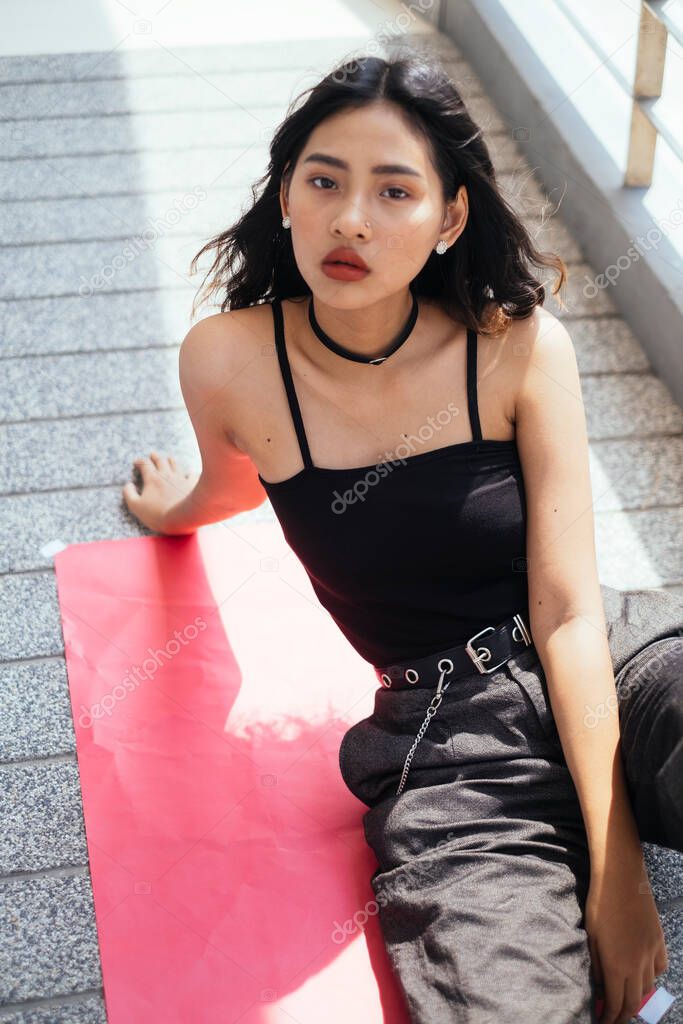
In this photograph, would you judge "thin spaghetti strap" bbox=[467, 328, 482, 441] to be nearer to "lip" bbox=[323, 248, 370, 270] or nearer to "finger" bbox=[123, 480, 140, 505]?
"lip" bbox=[323, 248, 370, 270]

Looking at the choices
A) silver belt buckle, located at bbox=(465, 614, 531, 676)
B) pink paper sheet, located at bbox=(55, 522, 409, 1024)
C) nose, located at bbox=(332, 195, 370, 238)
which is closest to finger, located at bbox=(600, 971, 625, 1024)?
pink paper sheet, located at bbox=(55, 522, 409, 1024)

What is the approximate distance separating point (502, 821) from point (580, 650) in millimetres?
242

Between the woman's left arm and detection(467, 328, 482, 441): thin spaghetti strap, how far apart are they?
0.18ft

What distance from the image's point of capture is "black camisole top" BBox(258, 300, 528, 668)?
1584mm

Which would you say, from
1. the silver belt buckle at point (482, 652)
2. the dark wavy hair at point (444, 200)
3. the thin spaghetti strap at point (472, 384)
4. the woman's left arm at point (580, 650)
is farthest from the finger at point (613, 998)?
the dark wavy hair at point (444, 200)

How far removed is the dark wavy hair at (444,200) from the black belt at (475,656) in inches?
15.8

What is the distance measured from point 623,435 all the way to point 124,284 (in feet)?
3.76

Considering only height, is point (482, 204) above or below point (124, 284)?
above

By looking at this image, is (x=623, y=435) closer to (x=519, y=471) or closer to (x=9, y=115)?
(x=519, y=471)

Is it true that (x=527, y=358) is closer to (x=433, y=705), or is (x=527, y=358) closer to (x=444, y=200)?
(x=444, y=200)

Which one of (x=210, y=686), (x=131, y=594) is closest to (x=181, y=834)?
(x=210, y=686)

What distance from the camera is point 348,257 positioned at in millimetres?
1459

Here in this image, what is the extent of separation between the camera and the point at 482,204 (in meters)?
1.57

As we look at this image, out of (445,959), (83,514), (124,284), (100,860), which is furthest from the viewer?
(124,284)
